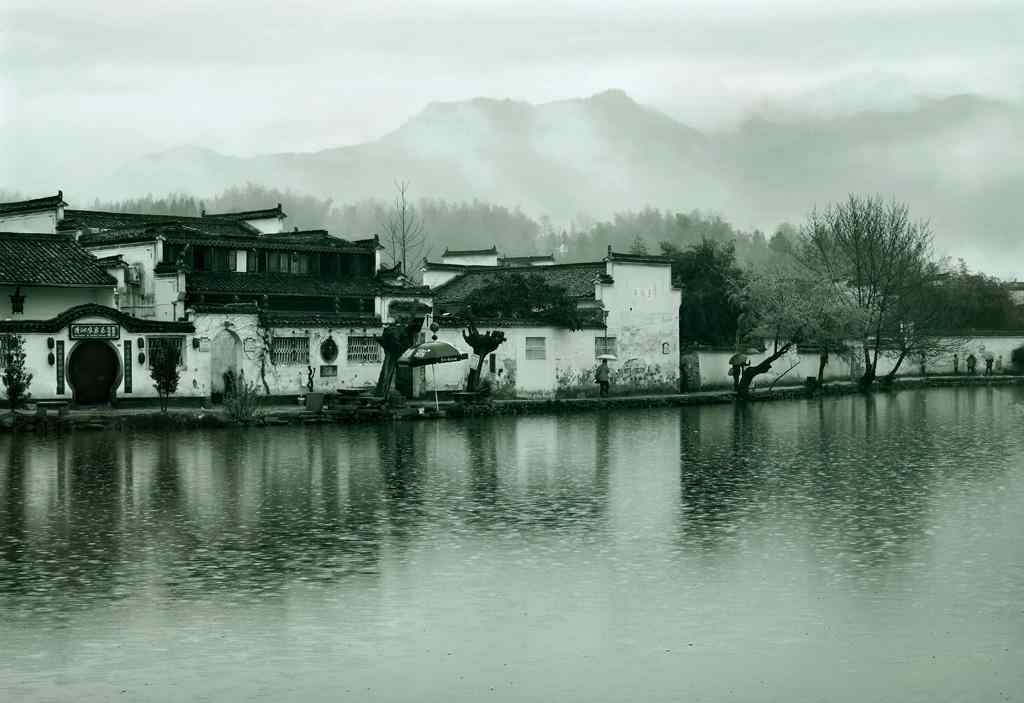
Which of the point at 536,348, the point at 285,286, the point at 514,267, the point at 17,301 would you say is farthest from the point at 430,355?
the point at 514,267

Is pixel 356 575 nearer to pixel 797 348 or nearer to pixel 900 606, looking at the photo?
pixel 900 606

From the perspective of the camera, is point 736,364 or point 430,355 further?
point 736,364

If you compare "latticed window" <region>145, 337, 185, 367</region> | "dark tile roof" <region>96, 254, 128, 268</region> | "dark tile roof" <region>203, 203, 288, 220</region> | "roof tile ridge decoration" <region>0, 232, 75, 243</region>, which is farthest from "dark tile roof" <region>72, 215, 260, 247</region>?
"latticed window" <region>145, 337, 185, 367</region>

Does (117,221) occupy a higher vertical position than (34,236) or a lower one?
higher

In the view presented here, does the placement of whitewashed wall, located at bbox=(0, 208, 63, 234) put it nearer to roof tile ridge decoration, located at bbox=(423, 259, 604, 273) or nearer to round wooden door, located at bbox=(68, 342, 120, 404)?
round wooden door, located at bbox=(68, 342, 120, 404)

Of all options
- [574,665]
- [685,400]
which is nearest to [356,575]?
[574,665]

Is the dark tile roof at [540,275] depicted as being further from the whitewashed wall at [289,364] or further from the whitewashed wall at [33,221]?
the whitewashed wall at [33,221]

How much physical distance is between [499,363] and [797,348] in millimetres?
22844

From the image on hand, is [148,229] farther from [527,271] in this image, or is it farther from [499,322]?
[527,271]

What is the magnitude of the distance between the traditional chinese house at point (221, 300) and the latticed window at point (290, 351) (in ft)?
0.14

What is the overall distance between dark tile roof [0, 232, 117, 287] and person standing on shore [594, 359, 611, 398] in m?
19.7

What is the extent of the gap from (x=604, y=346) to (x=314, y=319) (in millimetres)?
14940

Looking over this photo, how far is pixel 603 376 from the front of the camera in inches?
2325

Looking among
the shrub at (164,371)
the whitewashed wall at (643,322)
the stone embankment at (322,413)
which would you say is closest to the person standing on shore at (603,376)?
the stone embankment at (322,413)
